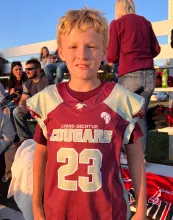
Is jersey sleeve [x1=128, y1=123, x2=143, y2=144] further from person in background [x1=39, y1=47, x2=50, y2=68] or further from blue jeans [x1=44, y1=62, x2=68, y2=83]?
person in background [x1=39, y1=47, x2=50, y2=68]

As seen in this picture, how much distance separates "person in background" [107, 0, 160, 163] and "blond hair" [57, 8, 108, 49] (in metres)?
1.81

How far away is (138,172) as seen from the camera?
1238mm

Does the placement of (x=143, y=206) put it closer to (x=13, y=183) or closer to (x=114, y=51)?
(x=13, y=183)

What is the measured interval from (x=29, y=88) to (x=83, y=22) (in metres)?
3.72

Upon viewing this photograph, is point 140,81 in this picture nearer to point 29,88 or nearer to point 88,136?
point 88,136

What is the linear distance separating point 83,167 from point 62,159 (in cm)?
10

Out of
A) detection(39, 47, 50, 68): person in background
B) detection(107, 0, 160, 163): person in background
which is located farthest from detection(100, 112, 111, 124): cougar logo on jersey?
detection(39, 47, 50, 68): person in background

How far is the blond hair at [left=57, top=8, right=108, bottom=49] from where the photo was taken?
3.89 feet

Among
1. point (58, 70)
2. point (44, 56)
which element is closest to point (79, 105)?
point (58, 70)

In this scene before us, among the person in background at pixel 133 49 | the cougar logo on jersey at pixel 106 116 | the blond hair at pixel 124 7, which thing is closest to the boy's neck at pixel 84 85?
the cougar logo on jersey at pixel 106 116

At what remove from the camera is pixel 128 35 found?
2.99m

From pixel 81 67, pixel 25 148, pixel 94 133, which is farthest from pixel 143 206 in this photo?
pixel 25 148

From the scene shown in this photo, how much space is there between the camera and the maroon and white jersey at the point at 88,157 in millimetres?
1150

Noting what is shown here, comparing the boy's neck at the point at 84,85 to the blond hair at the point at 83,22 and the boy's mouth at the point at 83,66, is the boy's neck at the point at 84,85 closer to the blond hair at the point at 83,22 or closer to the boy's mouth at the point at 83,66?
the boy's mouth at the point at 83,66
